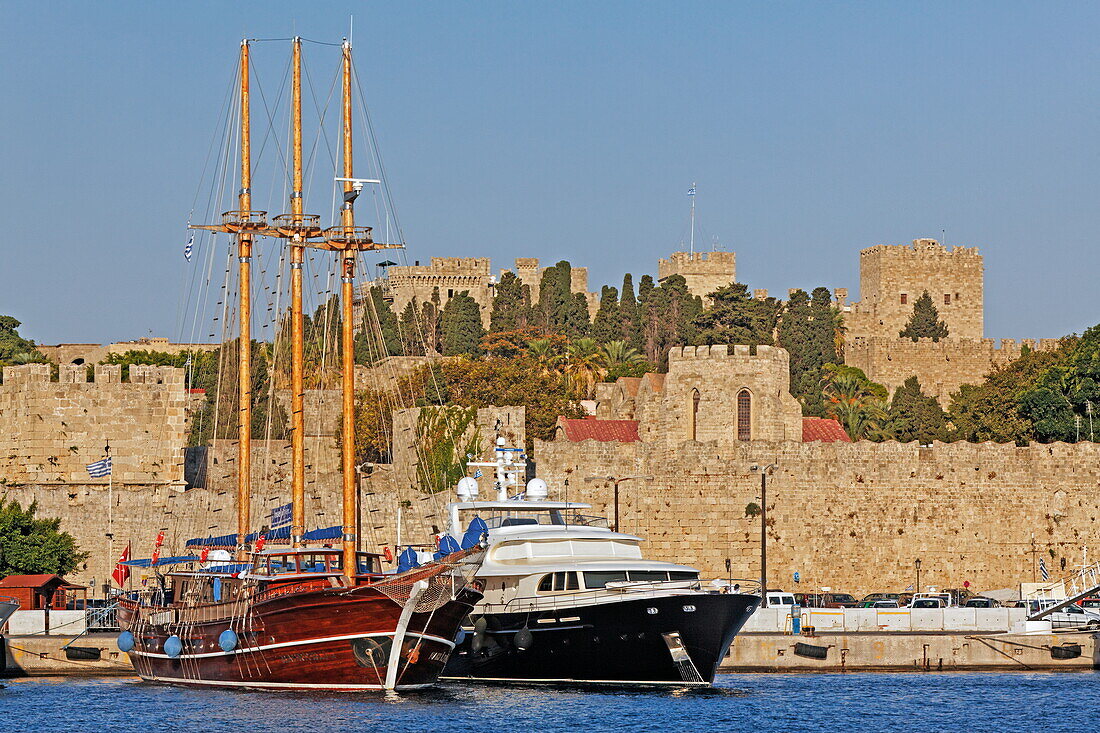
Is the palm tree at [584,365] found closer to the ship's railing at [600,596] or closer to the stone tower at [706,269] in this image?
the stone tower at [706,269]

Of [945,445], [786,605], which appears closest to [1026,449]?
[945,445]

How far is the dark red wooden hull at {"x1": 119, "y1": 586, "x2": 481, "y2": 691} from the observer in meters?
42.2

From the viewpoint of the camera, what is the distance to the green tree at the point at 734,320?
95.4 metres

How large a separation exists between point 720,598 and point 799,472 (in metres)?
22.5

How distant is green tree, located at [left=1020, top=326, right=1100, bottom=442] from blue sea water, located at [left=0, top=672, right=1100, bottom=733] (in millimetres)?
32365

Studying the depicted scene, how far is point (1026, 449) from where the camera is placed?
67438mm

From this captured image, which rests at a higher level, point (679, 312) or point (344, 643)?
point (679, 312)

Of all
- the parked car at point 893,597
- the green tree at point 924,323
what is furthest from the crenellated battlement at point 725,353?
the green tree at point 924,323

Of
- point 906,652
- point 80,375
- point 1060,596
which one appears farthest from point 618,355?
point 906,652

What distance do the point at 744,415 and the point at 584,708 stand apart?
88.4 feet

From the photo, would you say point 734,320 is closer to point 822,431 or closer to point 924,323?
point 924,323

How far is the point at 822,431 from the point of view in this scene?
74.2 metres

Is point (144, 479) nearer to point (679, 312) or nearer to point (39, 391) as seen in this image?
point (39, 391)

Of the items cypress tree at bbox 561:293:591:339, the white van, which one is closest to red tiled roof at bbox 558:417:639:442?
the white van
